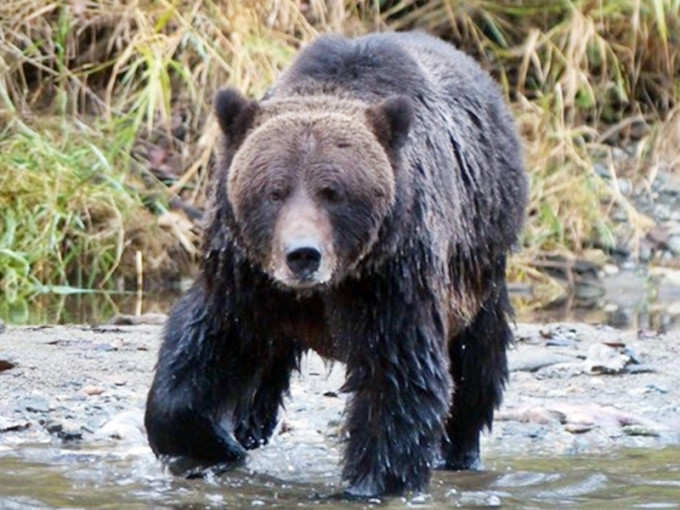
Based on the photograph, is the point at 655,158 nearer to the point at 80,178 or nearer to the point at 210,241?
the point at 80,178

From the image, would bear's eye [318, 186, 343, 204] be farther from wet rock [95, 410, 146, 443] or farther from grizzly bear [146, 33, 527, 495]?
wet rock [95, 410, 146, 443]

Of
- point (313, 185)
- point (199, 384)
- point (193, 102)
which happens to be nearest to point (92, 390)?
point (199, 384)

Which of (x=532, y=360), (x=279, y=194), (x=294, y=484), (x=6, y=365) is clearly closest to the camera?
(x=279, y=194)

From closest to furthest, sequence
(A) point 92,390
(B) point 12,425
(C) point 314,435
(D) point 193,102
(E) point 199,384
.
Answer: (E) point 199,384, (B) point 12,425, (C) point 314,435, (A) point 92,390, (D) point 193,102

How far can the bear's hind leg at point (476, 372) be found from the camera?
6555 mm

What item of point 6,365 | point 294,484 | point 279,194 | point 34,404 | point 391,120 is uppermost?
point 391,120

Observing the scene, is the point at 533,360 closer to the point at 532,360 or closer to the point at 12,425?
the point at 532,360

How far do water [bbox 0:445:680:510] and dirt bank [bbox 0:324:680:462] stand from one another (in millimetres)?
249

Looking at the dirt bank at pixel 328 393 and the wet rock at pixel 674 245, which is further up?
the wet rock at pixel 674 245

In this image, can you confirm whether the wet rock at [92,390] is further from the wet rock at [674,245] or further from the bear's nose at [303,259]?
the wet rock at [674,245]

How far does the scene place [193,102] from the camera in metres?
13.7

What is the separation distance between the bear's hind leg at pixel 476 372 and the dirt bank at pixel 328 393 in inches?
10.2

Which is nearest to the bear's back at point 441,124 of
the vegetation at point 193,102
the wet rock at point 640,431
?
the wet rock at point 640,431

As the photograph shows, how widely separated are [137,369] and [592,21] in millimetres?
8264
